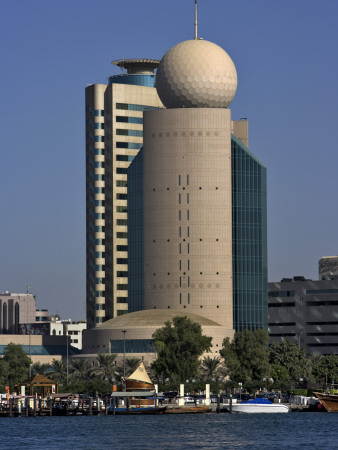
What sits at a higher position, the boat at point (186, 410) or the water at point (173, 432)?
the boat at point (186, 410)

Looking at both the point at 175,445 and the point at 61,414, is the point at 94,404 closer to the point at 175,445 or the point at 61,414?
the point at 61,414

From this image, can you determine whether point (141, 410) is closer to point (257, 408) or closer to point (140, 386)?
point (140, 386)

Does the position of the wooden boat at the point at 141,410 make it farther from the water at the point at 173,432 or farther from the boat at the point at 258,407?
the boat at the point at 258,407

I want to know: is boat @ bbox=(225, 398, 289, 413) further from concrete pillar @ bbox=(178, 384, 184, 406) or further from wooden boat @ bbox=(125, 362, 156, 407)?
wooden boat @ bbox=(125, 362, 156, 407)

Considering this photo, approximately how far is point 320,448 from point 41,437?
3381 centimetres

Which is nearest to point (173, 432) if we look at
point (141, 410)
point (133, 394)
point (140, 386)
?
point (141, 410)

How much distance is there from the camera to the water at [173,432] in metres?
138

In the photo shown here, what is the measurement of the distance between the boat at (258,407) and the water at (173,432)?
161 inches

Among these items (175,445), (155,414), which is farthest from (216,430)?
(155,414)

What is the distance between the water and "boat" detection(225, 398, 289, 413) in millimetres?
4091

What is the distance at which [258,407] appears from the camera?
19425 cm

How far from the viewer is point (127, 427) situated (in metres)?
162

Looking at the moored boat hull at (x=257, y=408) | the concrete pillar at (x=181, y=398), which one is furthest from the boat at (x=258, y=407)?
the concrete pillar at (x=181, y=398)

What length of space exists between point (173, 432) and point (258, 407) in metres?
42.8
